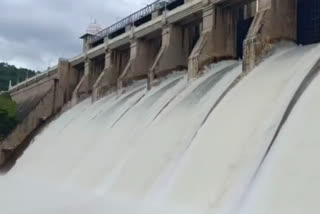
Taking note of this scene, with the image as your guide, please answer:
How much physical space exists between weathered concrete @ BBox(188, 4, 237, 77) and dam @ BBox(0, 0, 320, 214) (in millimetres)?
35

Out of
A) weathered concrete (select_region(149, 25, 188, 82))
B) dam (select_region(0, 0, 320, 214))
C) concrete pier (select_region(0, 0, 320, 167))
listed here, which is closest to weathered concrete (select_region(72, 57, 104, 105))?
concrete pier (select_region(0, 0, 320, 167))

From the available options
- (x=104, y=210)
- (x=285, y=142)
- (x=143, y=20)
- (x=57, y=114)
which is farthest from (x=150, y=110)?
(x=57, y=114)

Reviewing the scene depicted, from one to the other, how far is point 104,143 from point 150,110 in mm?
1555

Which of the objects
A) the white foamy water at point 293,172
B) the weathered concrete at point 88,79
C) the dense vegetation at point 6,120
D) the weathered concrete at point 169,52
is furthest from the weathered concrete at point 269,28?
the dense vegetation at point 6,120

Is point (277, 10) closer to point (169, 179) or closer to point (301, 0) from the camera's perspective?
point (301, 0)

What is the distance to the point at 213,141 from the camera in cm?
909

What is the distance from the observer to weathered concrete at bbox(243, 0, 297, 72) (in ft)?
38.1

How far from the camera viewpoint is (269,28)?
11.9 m

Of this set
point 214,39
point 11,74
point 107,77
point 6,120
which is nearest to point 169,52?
point 214,39

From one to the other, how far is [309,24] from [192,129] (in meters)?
4.76

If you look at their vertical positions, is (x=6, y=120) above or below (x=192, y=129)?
below

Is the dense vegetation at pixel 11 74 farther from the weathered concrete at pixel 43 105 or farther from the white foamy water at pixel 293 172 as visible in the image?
the white foamy water at pixel 293 172

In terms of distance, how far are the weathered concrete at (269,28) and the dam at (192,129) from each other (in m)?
0.03

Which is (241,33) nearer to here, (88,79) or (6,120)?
(88,79)
